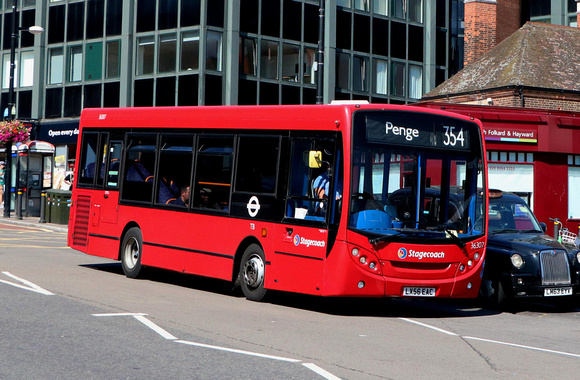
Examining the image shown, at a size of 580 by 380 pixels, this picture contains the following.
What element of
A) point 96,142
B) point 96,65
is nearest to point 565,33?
point 96,65

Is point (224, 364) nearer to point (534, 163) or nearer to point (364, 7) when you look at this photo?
point (534, 163)

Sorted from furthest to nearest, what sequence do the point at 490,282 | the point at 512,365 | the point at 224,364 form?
the point at 490,282 < the point at 512,365 < the point at 224,364

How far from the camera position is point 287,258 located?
1164cm

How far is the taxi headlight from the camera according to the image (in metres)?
12.4

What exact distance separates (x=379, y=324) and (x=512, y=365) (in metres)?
2.85

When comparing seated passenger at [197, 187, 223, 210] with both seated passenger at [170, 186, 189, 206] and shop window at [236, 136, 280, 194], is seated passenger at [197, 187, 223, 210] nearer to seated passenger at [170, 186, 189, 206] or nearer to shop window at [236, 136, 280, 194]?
seated passenger at [170, 186, 189, 206]

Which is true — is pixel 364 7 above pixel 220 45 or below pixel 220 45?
above

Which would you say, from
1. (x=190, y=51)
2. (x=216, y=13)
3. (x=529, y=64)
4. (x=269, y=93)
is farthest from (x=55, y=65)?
(x=529, y=64)

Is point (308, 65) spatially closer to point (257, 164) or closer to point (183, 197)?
point (183, 197)

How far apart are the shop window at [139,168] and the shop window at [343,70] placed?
23433 mm

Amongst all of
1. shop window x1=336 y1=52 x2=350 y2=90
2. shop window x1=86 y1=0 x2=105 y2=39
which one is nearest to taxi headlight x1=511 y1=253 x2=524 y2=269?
shop window x1=336 y1=52 x2=350 y2=90

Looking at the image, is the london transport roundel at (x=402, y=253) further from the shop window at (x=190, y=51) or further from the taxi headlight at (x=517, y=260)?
the shop window at (x=190, y=51)

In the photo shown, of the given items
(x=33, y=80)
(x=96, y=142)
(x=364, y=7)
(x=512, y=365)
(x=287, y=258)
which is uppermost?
(x=364, y=7)

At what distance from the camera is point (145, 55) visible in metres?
35.9
